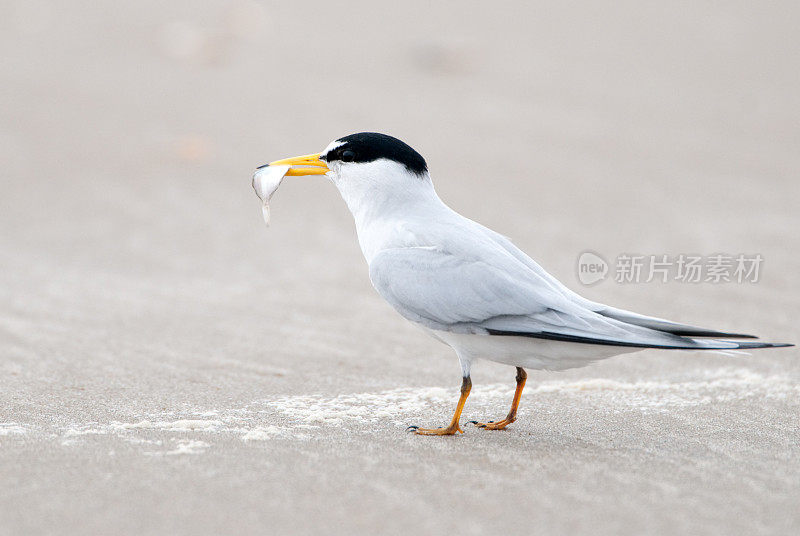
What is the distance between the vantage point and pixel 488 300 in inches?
129

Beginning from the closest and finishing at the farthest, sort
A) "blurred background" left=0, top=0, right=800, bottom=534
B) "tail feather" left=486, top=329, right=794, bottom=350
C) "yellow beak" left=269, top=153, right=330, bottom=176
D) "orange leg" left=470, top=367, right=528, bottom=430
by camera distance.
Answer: "blurred background" left=0, top=0, right=800, bottom=534, "tail feather" left=486, top=329, right=794, bottom=350, "orange leg" left=470, top=367, right=528, bottom=430, "yellow beak" left=269, top=153, right=330, bottom=176

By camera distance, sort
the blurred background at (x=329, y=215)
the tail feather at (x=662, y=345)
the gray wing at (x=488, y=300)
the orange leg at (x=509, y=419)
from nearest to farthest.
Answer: the blurred background at (x=329, y=215) < the tail feather at (x=662, y=345) < the gray wing at (x=488, y=300) < the orange leg at (x=509, y=419)

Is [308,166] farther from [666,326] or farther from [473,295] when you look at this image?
[666,326]

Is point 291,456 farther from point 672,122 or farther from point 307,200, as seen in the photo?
point 672,122

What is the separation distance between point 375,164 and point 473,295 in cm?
86

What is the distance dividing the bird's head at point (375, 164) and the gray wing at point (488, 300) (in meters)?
0.42

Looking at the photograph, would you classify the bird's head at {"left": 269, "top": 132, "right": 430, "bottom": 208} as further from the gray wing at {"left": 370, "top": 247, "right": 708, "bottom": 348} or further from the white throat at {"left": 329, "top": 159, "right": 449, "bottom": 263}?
the gray wing at {"left": 370, "top": 247, "right": 708, "bottom": 348}

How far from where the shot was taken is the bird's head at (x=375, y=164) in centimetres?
382

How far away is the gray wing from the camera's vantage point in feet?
10.3

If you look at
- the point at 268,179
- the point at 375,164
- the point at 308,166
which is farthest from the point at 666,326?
the point at 268,179

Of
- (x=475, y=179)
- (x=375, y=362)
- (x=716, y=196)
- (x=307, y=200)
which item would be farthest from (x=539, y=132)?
(x=375, y=362)

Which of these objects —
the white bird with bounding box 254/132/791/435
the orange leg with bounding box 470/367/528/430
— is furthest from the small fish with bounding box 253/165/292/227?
the orange leg with bounding box 470/367/528/430

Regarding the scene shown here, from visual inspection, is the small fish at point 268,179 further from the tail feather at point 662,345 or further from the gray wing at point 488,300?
the tail feather at point 662,345

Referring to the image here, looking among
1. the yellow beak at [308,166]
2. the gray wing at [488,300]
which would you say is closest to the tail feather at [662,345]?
the gray wing at [488,300]
